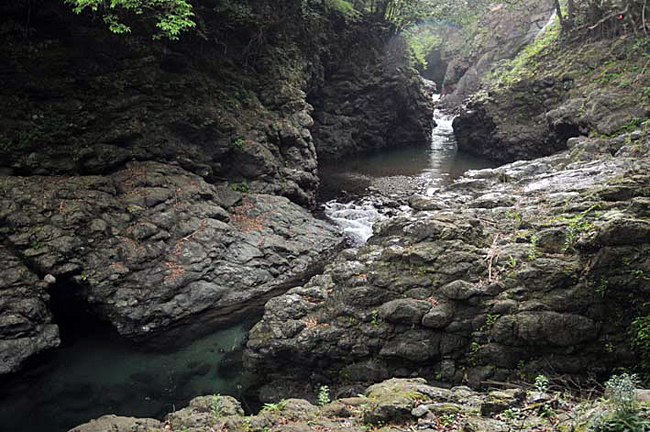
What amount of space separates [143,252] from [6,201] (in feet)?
11.9

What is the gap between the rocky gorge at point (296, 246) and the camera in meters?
7.09

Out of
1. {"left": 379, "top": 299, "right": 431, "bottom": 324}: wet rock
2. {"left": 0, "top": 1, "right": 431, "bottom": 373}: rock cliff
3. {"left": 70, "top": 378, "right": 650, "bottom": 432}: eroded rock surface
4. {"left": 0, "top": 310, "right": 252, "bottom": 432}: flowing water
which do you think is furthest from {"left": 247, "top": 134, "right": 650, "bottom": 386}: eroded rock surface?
{"left": 0, "top": 1, "right": 431, "bottom": 373}: rock cliff

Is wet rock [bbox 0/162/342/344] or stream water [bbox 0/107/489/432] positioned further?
wet rock [bbox 0/162/342/344]

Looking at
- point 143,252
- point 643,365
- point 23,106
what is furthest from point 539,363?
point 23,106

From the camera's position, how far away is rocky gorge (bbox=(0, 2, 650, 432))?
7094mm

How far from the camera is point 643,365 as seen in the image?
6.79 metres

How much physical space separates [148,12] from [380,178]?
517 inches

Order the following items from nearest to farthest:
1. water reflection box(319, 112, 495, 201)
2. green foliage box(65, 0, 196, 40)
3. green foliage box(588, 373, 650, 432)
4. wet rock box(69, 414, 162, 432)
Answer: green foliage box(588, 373, 650, 432)
wet rock box(69, 414, 162, 432)
green foliage box(65, 0, 196, 40)
water reflection box(319, 112, 495, 201)

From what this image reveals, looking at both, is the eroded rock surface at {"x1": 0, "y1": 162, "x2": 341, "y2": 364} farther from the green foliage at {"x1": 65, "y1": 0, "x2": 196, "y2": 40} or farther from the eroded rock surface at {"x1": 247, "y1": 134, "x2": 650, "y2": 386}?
the green foliage at {"x1": 65, "y1": 0, "x2": 196, "y2": 40}

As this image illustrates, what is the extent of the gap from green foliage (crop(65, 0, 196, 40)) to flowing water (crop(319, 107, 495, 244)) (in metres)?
9.04

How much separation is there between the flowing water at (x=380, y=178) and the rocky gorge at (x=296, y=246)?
4.62 feet

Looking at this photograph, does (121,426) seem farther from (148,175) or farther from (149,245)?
(148,175)

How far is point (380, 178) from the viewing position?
22.3 m

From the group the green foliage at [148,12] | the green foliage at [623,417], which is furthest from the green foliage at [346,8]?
the green foliage at [623,417]
